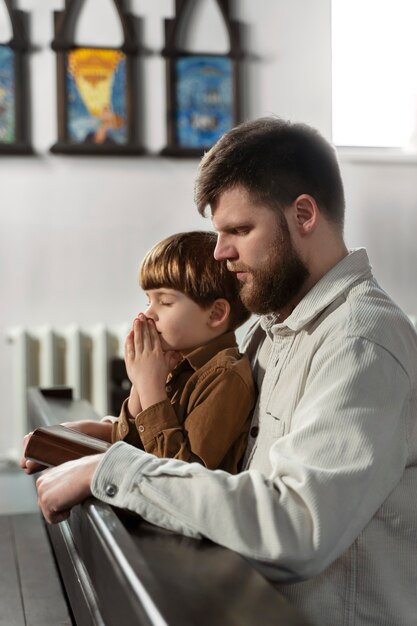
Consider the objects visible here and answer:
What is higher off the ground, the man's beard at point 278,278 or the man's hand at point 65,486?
the man's beard at point 278,278

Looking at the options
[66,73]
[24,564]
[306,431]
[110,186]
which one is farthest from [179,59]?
[306,431]

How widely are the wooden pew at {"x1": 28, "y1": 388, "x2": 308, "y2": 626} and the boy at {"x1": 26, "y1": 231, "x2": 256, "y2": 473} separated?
27cm

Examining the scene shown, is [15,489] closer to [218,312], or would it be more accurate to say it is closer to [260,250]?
[218,312]

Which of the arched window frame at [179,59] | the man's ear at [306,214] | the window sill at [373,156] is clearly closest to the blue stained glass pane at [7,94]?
the arched window frame at [179,59]

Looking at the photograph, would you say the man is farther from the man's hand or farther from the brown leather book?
the brown leather book

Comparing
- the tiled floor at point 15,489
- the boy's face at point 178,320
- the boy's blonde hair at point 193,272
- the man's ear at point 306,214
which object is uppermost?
the man's ear at point 306,214

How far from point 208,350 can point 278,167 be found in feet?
1.61

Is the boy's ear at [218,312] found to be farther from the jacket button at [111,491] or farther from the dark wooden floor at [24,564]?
the dark wooden floor at [24,564]

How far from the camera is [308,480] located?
3.61 feet

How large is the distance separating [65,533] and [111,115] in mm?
2956

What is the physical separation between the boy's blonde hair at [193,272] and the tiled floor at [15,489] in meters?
2.50

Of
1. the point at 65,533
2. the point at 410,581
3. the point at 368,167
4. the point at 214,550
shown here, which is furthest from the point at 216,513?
the point at 368,167

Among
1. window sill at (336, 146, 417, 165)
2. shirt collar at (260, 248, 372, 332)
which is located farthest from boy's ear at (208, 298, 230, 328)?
window sill at (336, 146, 417, 165)

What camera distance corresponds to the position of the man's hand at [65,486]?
1.30 meters
